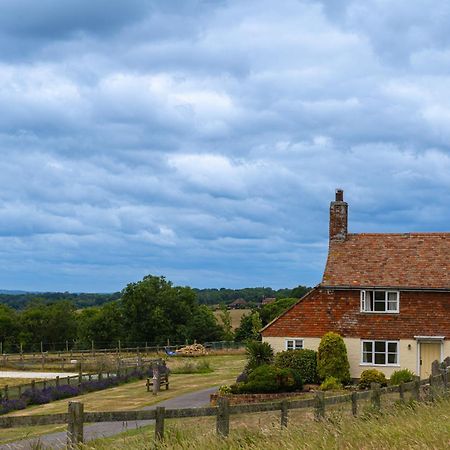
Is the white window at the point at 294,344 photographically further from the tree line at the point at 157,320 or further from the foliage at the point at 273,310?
the foliage at the point at 273,310

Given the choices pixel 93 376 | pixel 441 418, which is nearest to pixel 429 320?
pixel 93 376

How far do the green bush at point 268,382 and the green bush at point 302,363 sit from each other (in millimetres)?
3125

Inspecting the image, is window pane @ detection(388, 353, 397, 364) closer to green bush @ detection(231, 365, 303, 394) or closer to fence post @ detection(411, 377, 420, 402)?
green bush @ detection(231, 365, 303, 394)

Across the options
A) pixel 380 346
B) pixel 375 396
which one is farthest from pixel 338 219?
pixel 375 396

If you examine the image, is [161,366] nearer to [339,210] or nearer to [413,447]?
[339,210]

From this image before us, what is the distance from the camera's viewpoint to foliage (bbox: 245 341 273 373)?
3859 cm

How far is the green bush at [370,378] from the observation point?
36.2m

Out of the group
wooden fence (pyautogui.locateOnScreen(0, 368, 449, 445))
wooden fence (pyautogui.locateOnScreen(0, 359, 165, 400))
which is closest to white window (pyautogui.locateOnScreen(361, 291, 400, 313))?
wooden fence (pyautogui.locateOnScreen(0, 359, 165, 400))

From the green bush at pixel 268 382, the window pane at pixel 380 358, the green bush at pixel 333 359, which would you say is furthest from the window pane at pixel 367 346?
the green bush at pixel 268 382

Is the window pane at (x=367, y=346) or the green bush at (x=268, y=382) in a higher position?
the window pane at (x=367, y=346)

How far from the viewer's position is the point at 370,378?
36.4 m

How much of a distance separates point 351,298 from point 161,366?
48.4 feet

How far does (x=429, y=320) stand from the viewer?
3831 centimetres

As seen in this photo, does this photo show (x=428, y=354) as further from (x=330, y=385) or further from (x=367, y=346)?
(x=330, y=385)
